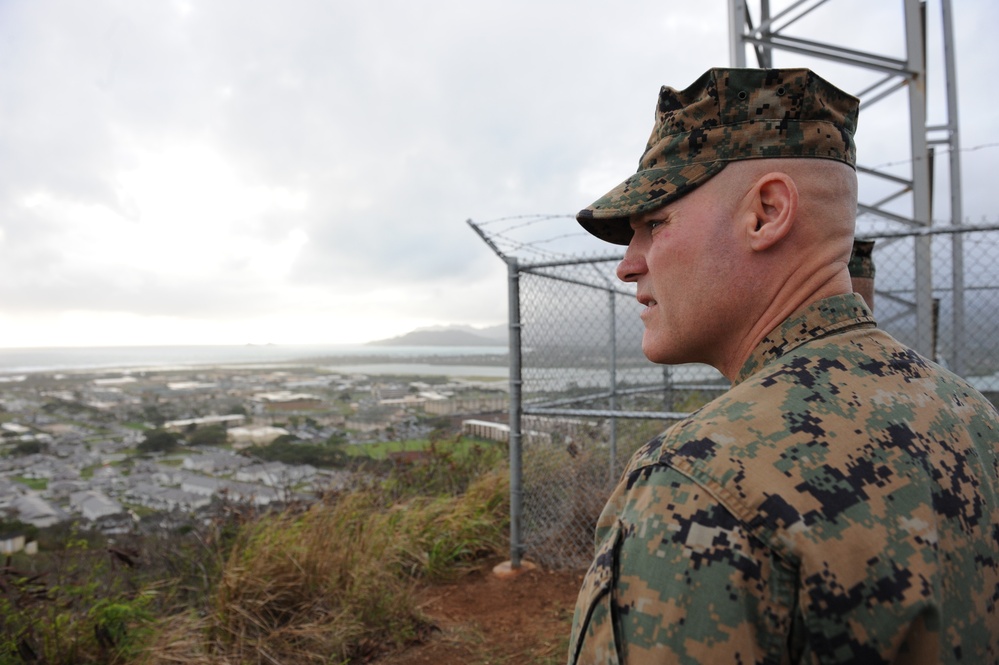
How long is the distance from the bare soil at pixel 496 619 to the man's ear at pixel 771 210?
11.6ft

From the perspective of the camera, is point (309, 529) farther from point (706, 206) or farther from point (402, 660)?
point (706, 206)

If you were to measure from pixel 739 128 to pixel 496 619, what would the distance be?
166 inches

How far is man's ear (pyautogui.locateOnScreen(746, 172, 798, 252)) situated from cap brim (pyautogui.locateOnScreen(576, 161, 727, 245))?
91mm

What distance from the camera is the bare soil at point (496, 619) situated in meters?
3.89

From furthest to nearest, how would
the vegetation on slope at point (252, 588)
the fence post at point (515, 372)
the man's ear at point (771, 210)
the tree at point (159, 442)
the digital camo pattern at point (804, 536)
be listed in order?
the tree at point (159, 442), the fence post at point (515, 372), the vegetation on slope at point (252, 588), the man's ear at point (771, 210), the digital camo pattern at point (804, 536)

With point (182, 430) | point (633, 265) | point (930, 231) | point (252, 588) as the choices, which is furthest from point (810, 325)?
point (182, 430)

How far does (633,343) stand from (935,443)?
518 centimetres

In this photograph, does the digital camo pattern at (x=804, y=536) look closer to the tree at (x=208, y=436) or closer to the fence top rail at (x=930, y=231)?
the fence top rail at (x=930, y=231)

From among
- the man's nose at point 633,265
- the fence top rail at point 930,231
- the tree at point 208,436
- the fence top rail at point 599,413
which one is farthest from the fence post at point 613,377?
the tree at point 208,436

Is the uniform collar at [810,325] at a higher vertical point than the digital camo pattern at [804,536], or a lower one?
higher

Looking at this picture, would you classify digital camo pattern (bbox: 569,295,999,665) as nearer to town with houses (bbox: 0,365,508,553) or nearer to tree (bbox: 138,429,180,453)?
town with houses (bbox: 0,365,508,553)

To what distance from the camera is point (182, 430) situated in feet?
28.0

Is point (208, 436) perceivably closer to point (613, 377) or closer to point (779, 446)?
point (613, 377)

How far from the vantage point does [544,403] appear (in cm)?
519
